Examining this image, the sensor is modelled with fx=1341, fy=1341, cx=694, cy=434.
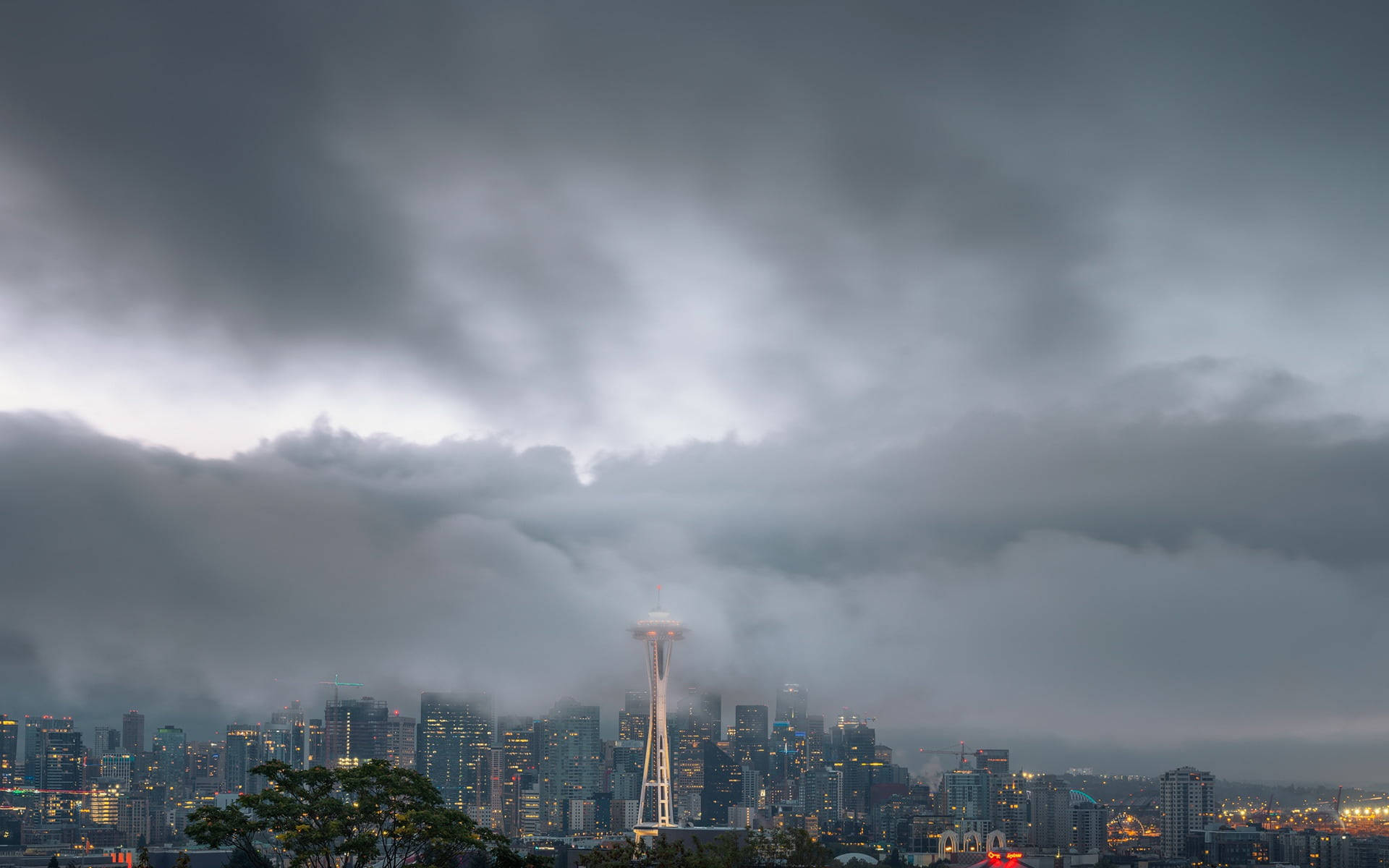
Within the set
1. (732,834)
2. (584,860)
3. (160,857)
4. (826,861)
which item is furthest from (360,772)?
(160,857)

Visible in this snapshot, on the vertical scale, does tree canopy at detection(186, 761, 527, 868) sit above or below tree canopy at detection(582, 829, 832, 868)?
above

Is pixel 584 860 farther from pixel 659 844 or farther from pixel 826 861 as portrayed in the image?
pixel 826 861

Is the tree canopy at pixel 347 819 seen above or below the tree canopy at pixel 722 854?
above

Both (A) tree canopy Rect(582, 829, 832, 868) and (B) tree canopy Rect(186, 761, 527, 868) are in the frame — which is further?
(B) tree canopy Rect(186, 761, 527, 868)

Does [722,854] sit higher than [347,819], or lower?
lower

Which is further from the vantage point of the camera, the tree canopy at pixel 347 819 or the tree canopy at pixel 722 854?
the tree canopy at pixel 347 819

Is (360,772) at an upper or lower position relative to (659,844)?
upper

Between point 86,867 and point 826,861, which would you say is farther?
point 86,867

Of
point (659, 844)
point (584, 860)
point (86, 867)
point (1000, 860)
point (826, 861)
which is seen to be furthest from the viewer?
point (86, 867)

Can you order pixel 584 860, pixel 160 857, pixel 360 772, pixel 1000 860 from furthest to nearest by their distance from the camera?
pixel 160 857
pixel 1000 860
pixel 360 772
pixel 584 860

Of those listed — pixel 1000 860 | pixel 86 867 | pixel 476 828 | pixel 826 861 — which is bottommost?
pixel 86 867

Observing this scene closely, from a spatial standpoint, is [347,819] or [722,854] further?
[722,854]
